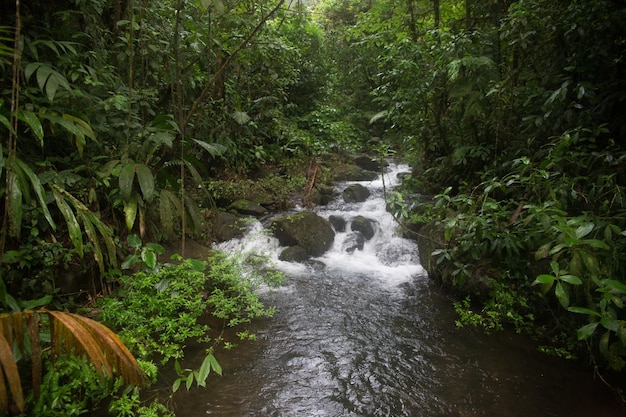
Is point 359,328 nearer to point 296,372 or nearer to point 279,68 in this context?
point 296,372

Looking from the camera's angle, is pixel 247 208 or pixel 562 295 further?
pixel 247 208

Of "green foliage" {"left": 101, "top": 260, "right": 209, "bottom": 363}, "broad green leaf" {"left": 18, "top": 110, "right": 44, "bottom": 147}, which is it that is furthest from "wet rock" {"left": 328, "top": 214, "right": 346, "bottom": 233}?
"broad green leaf" {"left": 18, "top": 110, "right": 44, "bottom": 147}

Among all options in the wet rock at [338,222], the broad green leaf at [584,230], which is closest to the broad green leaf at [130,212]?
the broad green leaf at [584,230]

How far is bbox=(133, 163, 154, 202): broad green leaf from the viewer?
2.63 metres

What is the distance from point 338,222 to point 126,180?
506 centimetres

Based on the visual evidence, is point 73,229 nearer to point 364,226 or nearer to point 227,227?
point 227,227

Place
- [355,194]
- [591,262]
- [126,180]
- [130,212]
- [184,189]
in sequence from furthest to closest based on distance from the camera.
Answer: [355,194] → [184,189] → [130,212] → [126,180] → [591,262]

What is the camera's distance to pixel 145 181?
8.77ft

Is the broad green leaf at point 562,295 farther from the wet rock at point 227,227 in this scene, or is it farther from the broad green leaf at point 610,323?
the wet rock at point 227,227

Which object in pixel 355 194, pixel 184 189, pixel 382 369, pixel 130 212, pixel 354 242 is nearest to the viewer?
pixel 130 212

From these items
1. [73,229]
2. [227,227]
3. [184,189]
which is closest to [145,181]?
[73,229]

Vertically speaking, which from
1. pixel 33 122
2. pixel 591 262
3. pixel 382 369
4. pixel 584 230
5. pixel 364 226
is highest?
pixel 33 122

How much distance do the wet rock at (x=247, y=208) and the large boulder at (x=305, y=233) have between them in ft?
2.30

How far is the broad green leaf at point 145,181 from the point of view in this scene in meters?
2.63
